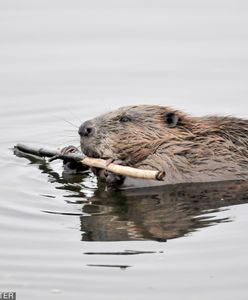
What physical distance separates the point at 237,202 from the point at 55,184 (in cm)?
158

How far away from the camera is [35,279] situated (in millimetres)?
6070

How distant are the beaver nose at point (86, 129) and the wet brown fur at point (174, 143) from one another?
40mm

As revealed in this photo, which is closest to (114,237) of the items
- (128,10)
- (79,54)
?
(79,54)

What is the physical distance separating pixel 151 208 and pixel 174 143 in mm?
733

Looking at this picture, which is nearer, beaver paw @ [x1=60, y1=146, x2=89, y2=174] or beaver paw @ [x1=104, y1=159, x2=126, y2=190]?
beaver paw @ [x1=104, y1=159, x2=126, y2=190]

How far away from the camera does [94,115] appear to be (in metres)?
10.3

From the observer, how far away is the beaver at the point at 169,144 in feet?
26.3

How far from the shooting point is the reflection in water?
277 inches

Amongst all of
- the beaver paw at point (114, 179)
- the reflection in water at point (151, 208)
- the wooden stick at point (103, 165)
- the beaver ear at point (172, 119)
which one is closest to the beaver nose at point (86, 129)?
the wooden stick at point (103, 165)

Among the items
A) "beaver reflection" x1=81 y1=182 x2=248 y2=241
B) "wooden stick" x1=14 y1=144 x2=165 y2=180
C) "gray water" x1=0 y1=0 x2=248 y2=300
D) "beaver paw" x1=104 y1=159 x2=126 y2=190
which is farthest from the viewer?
"beaver paw" x1=104 y1=159 x2=126 y2=190

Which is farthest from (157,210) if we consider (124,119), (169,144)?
(124,119)

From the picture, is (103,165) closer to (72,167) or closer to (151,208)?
(151,208)

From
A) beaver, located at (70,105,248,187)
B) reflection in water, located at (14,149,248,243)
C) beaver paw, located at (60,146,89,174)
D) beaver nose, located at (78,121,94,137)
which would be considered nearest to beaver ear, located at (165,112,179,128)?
beaver, located at (70,105,248,187)

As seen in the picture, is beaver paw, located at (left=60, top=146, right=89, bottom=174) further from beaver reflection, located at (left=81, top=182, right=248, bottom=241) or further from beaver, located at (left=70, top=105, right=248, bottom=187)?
beaver reflection, located at (left=81, top=182, right=248, bottom=241)
